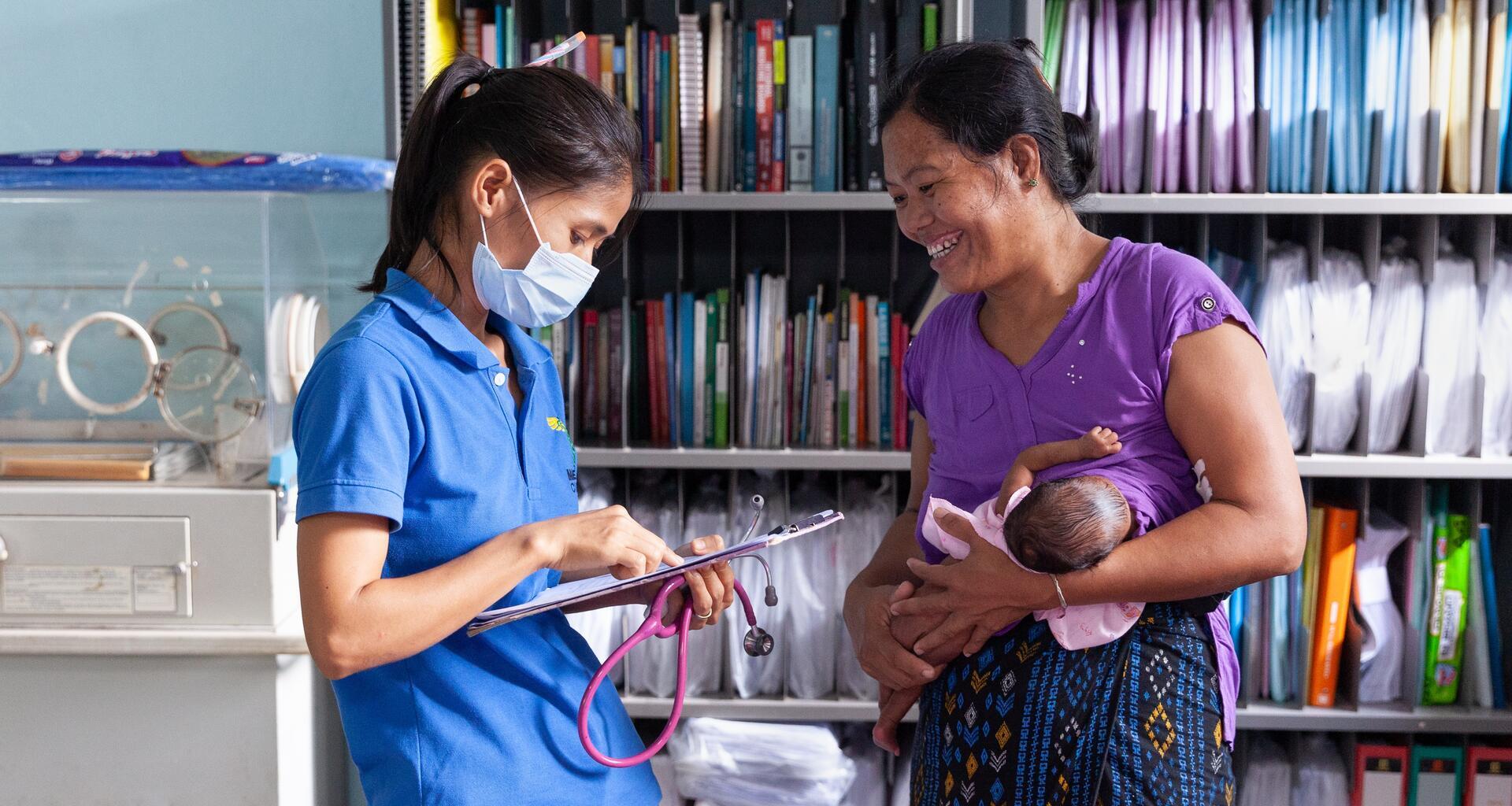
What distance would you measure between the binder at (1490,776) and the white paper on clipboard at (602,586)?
1.73 m

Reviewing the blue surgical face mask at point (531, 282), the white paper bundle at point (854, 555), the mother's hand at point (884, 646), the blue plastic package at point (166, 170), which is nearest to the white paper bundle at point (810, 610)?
the white paper bundle at point (854, 555)

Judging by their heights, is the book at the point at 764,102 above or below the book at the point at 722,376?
above

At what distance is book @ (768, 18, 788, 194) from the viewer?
2.09 meters

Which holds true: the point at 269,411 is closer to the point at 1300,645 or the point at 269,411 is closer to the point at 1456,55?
the point at 1300,645

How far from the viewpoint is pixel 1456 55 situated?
1990mm

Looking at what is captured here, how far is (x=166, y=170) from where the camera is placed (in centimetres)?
172

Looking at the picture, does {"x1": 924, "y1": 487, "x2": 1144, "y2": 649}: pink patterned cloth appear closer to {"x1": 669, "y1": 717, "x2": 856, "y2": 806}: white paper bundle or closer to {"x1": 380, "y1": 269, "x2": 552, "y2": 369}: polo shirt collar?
{"x1": 380, "y1": 269, "x2": 552, "y2": 369}: polo shirt collar

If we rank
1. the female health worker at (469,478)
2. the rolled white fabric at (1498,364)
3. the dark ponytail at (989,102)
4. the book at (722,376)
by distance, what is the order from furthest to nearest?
the book at (722,376)
the rolled white fabric at (1498,364)
the dark ponytail at (989,102)
the female health worker at (469,478)

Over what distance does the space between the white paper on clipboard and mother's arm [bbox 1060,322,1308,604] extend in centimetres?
32

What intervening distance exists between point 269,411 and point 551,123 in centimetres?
110

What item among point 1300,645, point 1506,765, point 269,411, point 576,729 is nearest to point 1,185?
point 269,411

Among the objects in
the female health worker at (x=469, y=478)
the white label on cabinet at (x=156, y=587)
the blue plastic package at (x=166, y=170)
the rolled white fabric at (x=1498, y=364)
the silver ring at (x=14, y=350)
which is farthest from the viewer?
the rolled white fabric at (x=1498, y=364)

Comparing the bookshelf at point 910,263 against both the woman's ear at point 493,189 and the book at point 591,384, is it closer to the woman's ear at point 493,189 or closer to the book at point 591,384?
the book at point 591,384

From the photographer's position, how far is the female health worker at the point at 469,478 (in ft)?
2.96
